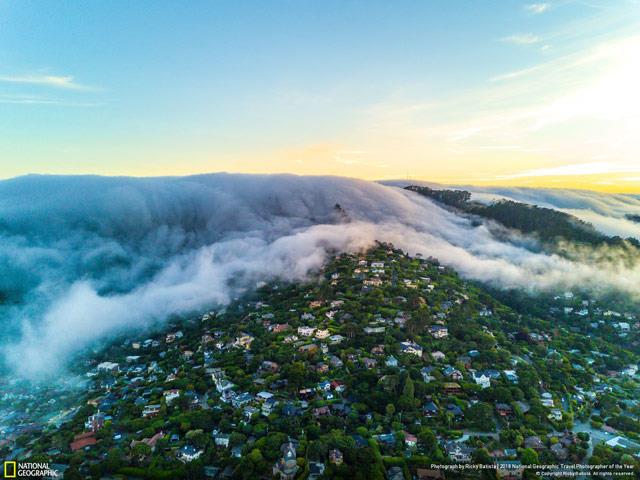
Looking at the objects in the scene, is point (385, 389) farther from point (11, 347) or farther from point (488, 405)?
point (11, 347)

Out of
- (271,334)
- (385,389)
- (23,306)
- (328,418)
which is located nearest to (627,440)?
(385,389)

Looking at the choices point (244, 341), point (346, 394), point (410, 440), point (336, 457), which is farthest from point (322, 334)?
point (336, 457)

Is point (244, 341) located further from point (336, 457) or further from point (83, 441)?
point (336, 457)

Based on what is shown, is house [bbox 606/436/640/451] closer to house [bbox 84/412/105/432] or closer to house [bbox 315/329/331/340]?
house [bbox 315/329/331/340]

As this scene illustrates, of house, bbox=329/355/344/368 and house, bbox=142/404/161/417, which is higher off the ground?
house, bbox=329/355/344/368

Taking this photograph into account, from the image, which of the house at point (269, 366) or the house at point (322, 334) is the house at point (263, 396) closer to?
the house at point (269, 366)

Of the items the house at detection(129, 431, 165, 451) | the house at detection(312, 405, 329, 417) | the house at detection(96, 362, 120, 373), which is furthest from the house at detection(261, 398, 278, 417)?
the house at detection(96, 362, 120, 373)
